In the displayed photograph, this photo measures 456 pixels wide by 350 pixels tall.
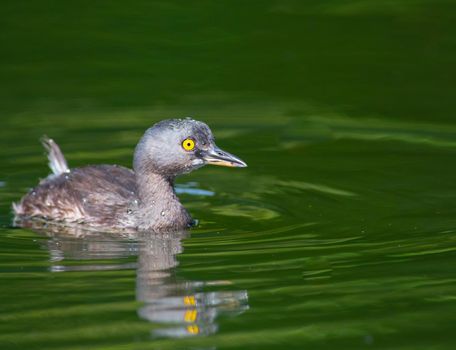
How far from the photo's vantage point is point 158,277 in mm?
8797

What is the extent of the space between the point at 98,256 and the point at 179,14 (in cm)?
716

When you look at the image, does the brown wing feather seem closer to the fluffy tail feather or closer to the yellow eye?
the fluffy tail feather

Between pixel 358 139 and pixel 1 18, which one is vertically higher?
pixel 1 18

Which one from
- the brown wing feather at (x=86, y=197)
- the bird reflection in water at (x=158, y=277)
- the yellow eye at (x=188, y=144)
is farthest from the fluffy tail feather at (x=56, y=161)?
the yellow eye at (x=188, y=144)

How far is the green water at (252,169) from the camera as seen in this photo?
7754 millimetres

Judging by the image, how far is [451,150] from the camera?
41.1 feet

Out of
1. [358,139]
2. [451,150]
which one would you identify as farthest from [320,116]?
[451,150]

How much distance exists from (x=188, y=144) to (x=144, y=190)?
1.77 ft

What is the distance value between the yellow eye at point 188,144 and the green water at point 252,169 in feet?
2.02

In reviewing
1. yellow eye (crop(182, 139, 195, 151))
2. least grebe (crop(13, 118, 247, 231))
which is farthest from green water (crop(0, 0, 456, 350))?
yellow eye (crop(182, 139, 195, 151))

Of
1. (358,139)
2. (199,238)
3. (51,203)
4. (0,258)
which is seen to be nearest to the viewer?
(0,258)

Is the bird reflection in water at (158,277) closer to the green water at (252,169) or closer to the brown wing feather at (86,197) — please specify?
the green water at (252,169)

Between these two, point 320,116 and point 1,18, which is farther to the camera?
point 1,18

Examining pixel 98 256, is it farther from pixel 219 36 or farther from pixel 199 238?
pixel 219 36
